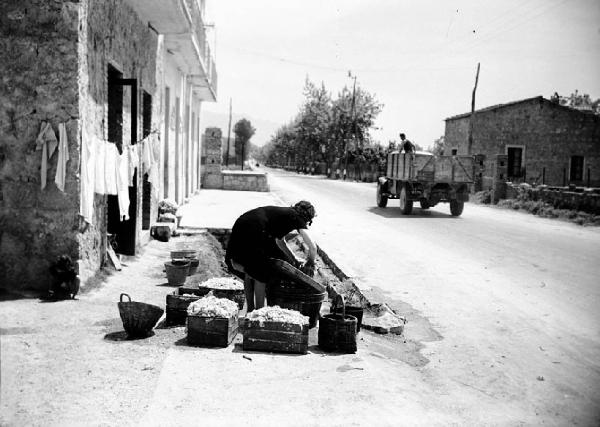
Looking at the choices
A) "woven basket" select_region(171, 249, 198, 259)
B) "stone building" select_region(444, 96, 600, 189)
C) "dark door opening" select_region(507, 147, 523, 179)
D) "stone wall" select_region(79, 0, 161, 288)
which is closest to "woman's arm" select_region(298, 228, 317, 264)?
"stone wall" select_region(79, 0, 161, 288)

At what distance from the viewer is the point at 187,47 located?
49.3ft

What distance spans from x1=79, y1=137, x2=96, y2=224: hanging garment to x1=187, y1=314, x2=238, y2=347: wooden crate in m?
2.44

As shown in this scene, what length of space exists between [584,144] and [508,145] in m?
4.32

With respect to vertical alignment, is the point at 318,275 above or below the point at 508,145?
below

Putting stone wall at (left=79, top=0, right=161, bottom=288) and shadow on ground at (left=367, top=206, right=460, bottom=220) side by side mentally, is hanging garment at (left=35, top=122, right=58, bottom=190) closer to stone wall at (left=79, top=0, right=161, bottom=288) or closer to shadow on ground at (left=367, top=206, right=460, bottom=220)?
stone wall at (left=79, top=0, right=161, bottom=288)

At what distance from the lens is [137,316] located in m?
5.56

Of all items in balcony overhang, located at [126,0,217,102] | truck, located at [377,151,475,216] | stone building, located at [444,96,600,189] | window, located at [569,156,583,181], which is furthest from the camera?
window, located at [569,156,583,181]

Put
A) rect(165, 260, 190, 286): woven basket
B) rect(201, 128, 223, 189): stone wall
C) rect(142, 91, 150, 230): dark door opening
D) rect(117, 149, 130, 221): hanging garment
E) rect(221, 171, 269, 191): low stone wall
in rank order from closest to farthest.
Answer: rect(117, 149, 130, 221): hanging garment → rect(165, 260, 190, 286): woven basket → rect(142, 91, 150, 230): dark door opening → rect(221, 171, 269, 191): low stone wall → rect(201, 128, 223, 189): stone wall

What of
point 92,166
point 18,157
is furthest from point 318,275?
point 18,157

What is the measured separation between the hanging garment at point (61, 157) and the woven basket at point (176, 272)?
207cm

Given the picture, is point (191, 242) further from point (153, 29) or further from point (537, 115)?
point (537, 115)

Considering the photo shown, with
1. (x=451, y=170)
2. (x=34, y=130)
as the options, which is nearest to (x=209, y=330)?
(x=34, y=130)

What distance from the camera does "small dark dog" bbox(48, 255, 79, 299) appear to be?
6.71 meters

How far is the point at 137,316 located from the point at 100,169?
2.78 m
